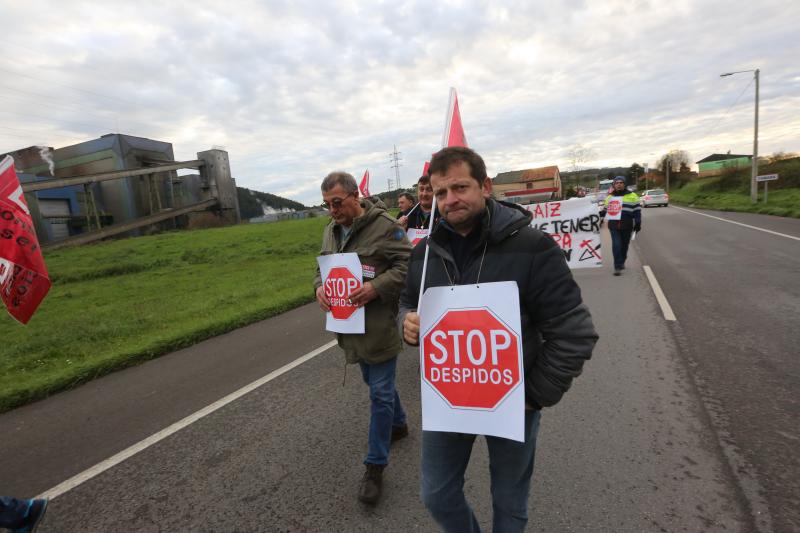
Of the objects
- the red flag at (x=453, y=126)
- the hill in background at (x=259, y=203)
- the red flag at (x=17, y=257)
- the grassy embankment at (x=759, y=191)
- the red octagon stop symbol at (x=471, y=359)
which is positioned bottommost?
the grassy embankment at (x=759, y=191)

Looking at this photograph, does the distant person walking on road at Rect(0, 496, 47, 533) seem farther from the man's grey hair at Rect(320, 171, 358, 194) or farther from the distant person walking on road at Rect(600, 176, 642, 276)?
the distant person walking on road at Rect(600, 176, 642, 276)

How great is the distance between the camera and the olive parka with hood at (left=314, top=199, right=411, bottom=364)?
9.27 ft

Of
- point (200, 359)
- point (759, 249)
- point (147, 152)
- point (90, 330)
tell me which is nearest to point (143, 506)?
point (200, 359)

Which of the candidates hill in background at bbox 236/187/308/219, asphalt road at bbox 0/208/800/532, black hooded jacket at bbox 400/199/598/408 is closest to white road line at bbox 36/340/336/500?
asphalt road at bbox 0/208/800/532

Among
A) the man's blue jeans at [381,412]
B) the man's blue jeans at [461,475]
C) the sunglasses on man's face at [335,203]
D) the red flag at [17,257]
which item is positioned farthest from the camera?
the red flag at [17,257]

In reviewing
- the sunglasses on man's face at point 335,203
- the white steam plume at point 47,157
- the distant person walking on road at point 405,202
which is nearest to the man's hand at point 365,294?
the sunglasses on man's face at point 335,203

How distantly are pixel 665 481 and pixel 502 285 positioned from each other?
196cm

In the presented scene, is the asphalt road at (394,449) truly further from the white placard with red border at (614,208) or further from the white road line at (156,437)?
the white placard with red border at (614,208)

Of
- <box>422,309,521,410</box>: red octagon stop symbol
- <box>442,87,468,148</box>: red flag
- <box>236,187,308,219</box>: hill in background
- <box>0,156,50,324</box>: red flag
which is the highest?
<box>236,187,308,219</box>: hill in background

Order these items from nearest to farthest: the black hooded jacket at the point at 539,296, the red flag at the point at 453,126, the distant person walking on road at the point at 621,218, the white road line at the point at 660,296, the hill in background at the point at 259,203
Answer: the black hooded jacket at the point at 539,296 → the red flag at the point at 453,126 → the white road line at the point at 660,296 → the distant person walking on road at the point at 621,218 → the hill in background at the point at 259,203

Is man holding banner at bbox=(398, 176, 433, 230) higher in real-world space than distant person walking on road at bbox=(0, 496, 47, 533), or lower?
higher

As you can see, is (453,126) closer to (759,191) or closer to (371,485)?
(371,485)

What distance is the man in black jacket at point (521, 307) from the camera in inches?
65.0

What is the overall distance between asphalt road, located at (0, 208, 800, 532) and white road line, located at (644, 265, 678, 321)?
Result: 0.56m
